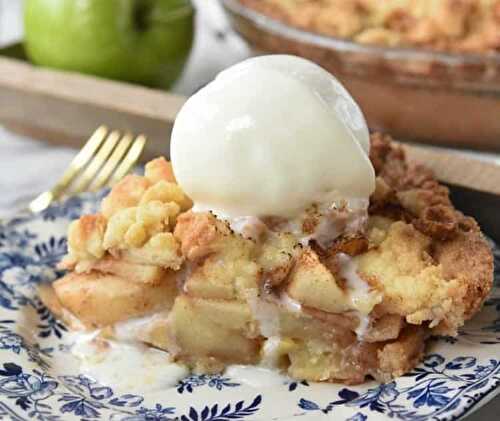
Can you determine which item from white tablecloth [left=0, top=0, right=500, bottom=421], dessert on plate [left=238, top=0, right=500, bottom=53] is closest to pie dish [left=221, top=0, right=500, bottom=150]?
dessert on plate [left=238, top=0, right=500, bottom=53]

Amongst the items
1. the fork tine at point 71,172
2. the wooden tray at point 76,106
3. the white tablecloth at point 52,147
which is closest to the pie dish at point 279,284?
the white tablecloth at point 52,147

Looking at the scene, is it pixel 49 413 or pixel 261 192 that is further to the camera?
pixel 261 192

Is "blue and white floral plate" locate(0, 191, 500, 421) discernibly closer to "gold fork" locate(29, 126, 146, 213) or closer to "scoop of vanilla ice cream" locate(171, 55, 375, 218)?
"scoop of vanilla ice cream" locate(171, 55, 375, 218)

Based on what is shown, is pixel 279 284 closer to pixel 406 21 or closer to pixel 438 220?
pixel 438 220

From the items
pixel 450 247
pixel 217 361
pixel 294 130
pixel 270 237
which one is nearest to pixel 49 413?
pixel 217 361

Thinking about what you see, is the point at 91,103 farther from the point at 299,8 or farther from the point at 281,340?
the point at 281,340

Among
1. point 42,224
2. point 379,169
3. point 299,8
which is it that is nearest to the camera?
point 379,169

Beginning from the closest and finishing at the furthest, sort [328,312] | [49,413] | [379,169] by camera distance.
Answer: [49,413], [328,312], [379,169]

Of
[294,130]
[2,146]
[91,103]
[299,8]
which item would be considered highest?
[294,130]
